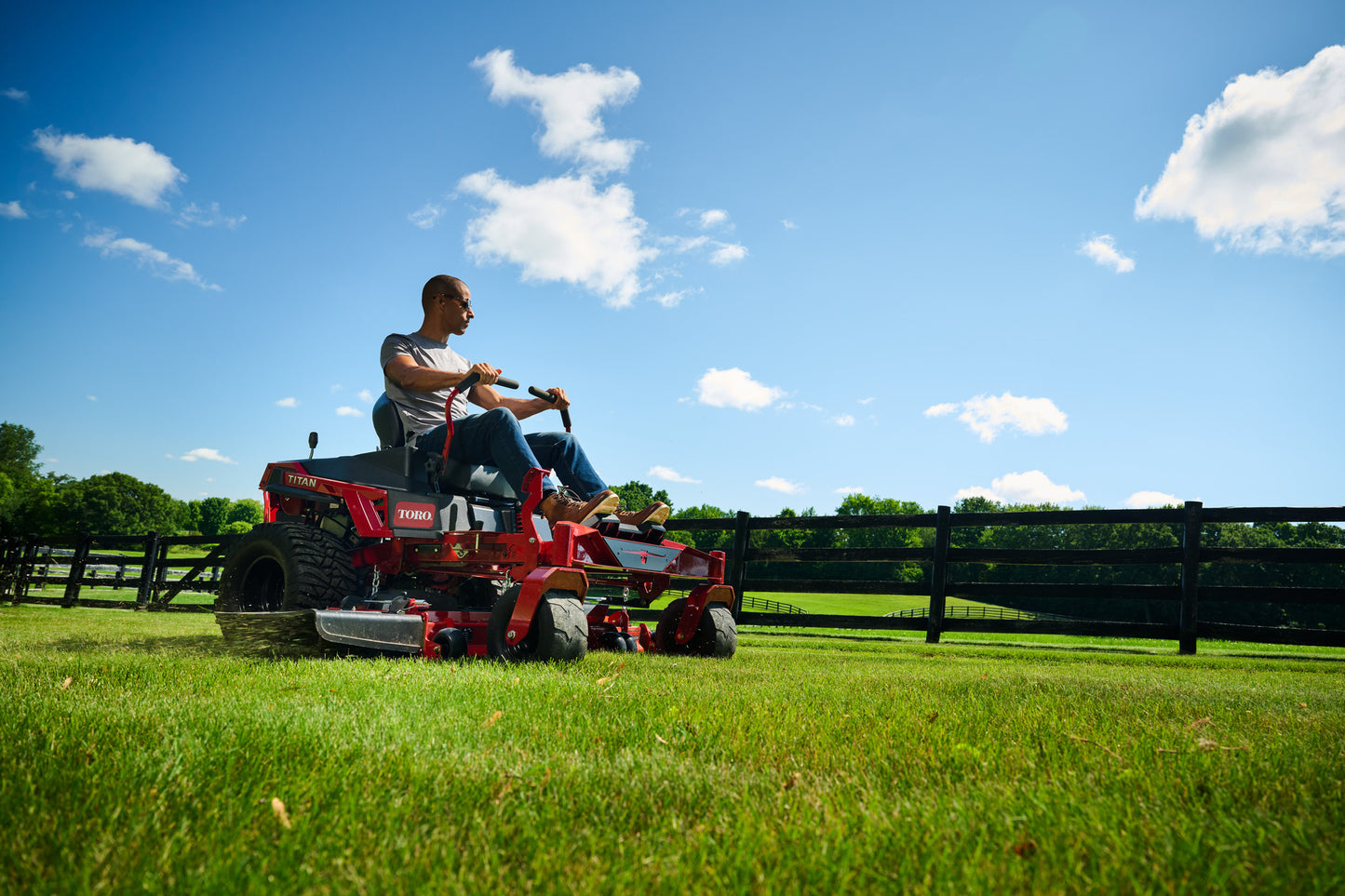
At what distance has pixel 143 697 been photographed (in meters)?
2.41

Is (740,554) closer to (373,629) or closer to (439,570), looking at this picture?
(439,570)

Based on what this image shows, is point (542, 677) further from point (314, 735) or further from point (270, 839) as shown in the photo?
point (270, 839)

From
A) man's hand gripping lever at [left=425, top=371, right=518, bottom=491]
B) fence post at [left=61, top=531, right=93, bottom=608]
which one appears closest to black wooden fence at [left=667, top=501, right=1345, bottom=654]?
man's hand gripping lever at [left=425, top=371, right=518, bottom=491]

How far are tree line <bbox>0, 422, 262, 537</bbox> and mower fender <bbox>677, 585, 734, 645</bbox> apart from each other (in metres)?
79.2

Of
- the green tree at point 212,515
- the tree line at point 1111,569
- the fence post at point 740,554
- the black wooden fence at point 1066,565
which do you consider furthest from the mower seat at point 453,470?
the green tree at point 212,515

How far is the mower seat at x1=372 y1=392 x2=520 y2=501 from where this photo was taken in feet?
15.7

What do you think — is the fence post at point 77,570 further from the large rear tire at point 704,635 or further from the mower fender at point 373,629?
the large rear tire at point 704,635

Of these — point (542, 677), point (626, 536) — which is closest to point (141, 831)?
point (542, 677)

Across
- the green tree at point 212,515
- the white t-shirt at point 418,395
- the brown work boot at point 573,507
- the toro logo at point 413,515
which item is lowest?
the green tree at point 212,515

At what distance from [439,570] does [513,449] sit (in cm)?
105

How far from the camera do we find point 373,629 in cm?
395

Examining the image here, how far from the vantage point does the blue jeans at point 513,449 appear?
171 inches

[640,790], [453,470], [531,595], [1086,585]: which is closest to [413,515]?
[453,470]

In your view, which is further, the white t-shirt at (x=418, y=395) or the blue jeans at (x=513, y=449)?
the white t-shirt at (x=418, y=395)
